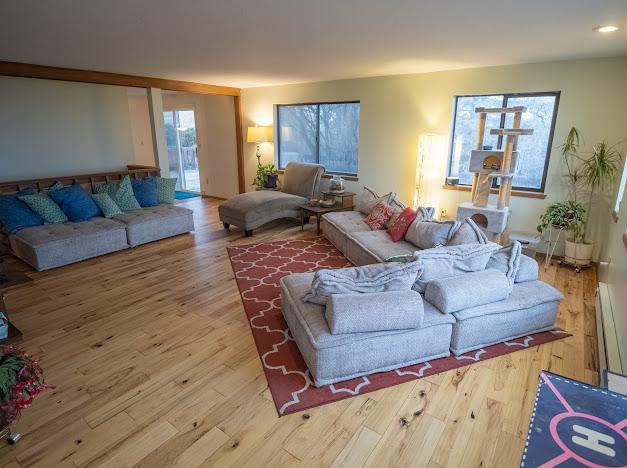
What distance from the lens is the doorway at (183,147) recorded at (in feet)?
28.3

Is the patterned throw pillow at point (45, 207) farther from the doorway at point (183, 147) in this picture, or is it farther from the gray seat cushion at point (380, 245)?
the doorway at point (183, 147)

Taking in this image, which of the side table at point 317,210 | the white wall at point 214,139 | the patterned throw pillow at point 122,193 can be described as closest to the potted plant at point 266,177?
the white wall at point 214,139

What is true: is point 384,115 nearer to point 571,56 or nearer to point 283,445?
point 571,56

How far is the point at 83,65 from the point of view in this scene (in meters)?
4.45

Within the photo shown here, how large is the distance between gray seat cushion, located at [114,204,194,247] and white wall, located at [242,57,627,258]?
2817 mm

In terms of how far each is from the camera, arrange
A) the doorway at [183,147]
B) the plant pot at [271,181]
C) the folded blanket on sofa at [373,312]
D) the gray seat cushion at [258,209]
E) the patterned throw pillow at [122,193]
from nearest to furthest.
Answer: the folded blanket on sofa at [373,312] < the patterned throw pillow at [122,193] < the gray seat cushion at [258,209] < the plant pot at [271,181] < the doorway at [183,147]

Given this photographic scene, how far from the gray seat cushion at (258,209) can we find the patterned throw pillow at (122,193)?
126cm

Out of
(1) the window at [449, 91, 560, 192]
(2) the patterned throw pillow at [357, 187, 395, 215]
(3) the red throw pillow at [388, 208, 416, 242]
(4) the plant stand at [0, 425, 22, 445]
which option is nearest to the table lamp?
(2) the patterned throw pillow at [357, 187, 395, 215]

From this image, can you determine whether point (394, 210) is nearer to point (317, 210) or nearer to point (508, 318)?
point (317, 210)

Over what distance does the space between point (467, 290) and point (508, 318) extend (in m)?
0.48

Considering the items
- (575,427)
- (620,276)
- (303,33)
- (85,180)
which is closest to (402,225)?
(620,276)

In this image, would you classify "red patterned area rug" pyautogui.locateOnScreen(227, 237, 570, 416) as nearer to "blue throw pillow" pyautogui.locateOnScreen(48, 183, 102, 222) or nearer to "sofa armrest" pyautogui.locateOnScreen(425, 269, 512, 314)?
"sofa armrest" pyautogui.locateOnScreen(425, 269, 512, 314)

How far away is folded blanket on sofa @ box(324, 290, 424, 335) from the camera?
221cm

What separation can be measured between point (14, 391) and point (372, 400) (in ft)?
6.09
